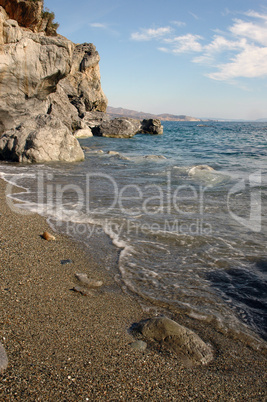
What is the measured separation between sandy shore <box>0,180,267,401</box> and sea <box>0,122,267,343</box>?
1.21 ft

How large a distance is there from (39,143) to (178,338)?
32.4ft

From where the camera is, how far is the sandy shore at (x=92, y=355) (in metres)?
1.85

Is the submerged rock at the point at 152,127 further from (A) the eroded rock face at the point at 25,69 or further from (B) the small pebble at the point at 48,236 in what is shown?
(B) the small pebble at the point at 48,236

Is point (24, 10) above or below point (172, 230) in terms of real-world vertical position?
above

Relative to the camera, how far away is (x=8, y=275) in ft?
10.2

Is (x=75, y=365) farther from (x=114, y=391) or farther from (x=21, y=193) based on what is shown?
(x=21, y=193)

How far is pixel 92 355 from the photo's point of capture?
7.03 ft

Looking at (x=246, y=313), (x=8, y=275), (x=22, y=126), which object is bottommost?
(x=246, y=313)

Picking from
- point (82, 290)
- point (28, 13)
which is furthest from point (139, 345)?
point (28, 13)

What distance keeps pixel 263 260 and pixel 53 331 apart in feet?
9.23

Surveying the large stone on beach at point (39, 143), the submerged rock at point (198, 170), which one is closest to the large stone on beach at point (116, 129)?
the large stone on beach at point (39, 143)

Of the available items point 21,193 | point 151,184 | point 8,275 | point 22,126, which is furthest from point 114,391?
point 22,126

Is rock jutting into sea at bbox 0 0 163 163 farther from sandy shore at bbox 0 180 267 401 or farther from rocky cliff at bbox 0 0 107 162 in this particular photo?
sandy shore at bbox 0 180 267 401

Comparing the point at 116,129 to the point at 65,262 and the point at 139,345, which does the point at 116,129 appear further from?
the point at 139,345
